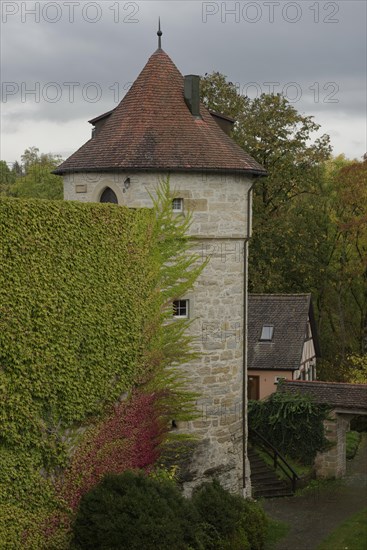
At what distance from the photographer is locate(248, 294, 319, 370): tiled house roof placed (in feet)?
99.6

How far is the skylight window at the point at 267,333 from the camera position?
31156 mm

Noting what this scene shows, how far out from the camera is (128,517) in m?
14.5

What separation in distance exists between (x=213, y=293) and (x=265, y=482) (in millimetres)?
7907

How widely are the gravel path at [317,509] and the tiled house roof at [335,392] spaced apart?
2.49 m

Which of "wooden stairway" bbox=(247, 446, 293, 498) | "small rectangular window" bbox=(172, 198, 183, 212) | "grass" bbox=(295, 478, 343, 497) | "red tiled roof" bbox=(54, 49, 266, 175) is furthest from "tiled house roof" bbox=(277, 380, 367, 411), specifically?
"small rectangular window" bbox=(172, 198, 183, 212)

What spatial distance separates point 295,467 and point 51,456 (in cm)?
1346

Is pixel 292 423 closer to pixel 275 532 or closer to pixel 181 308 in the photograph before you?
pixel 275 532

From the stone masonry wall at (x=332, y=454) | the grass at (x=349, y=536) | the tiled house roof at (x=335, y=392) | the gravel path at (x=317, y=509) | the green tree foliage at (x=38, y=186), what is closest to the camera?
the grass at (x=349, y=536)

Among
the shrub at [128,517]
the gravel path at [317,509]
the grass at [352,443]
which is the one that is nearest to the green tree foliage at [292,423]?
the gravel path at [317,509]

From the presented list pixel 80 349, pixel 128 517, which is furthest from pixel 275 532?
pixel 80 349

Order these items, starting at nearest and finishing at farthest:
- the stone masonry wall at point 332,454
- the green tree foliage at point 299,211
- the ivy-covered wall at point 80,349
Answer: the ivy-covered wall at point 80,349, the stone masonry wall at point 332,454, the green tree foliage at point 299,211

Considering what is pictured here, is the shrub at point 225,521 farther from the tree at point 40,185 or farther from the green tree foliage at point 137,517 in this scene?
the tree at point 40,185

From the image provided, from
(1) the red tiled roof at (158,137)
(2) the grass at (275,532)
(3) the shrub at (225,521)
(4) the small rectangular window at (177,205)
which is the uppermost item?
(1) the red tiled roof at (158,137)

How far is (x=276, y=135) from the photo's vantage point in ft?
116
